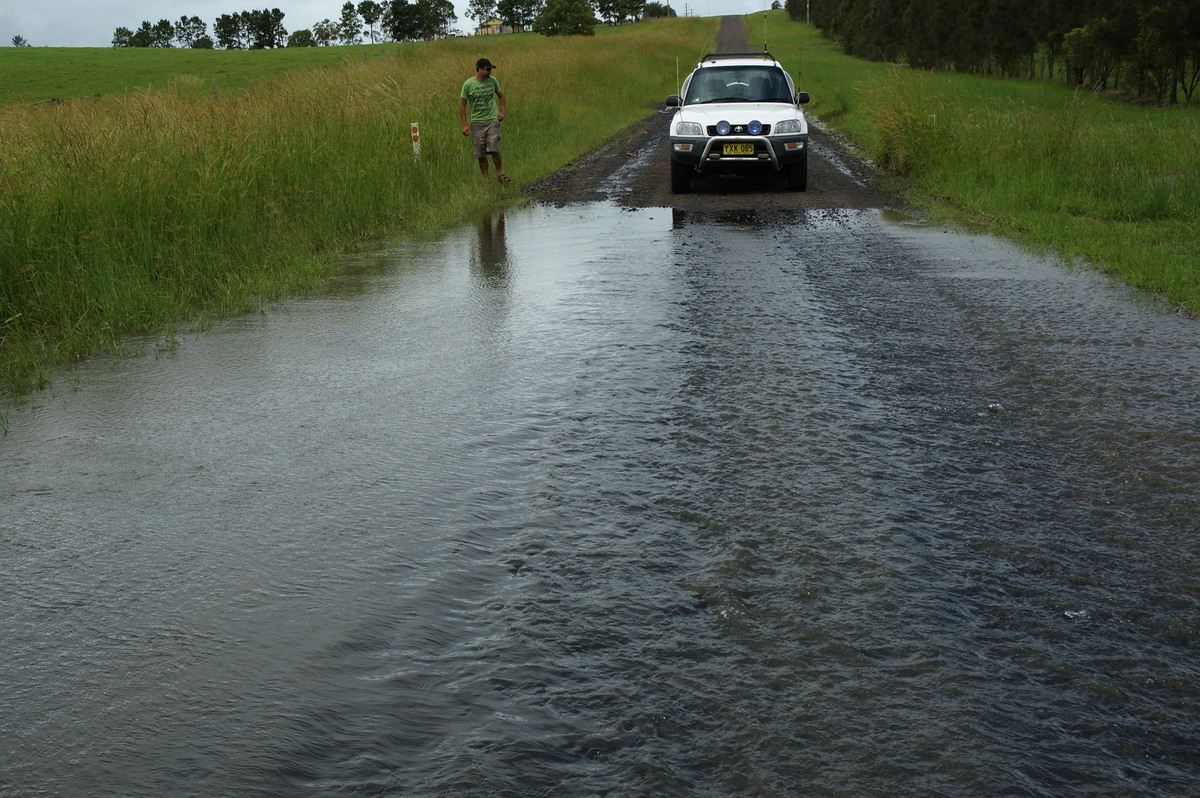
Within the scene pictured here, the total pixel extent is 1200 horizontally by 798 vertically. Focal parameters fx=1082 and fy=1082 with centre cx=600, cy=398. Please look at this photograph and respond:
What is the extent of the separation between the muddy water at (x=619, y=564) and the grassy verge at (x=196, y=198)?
4.78 ft

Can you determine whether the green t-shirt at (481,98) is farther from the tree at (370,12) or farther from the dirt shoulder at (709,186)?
the tree at (370,12)

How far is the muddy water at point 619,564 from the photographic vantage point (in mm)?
2730

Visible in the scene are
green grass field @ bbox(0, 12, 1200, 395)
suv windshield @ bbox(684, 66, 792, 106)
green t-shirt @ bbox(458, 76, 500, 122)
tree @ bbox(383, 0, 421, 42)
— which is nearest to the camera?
green grass field @ bbox(0, 12, 1200, 395)

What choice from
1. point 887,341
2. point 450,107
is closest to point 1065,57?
point 450,107

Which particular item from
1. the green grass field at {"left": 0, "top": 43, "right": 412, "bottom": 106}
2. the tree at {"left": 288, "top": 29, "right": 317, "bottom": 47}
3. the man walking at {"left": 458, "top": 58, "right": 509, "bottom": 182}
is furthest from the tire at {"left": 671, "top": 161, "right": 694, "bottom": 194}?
the tree at {"left": 288, "top": 29, "right": 317, "bottom": 47}

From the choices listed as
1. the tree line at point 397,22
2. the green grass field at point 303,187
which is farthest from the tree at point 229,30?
the green grass field at point 303,187

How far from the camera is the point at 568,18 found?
295 feet

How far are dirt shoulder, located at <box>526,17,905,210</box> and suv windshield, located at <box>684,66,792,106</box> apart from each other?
126cm

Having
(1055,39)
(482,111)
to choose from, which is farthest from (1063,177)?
(1055,39)

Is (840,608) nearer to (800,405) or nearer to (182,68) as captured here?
(800,405)

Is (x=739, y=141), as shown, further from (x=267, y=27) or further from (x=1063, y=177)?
(x=267, y=27)

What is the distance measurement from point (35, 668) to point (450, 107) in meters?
18.1

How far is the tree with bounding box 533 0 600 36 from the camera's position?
89875 millimetres

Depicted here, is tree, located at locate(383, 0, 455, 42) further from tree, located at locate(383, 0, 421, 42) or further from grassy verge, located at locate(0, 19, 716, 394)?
grassy verge, located at locate(0, 19, 716, 394)
